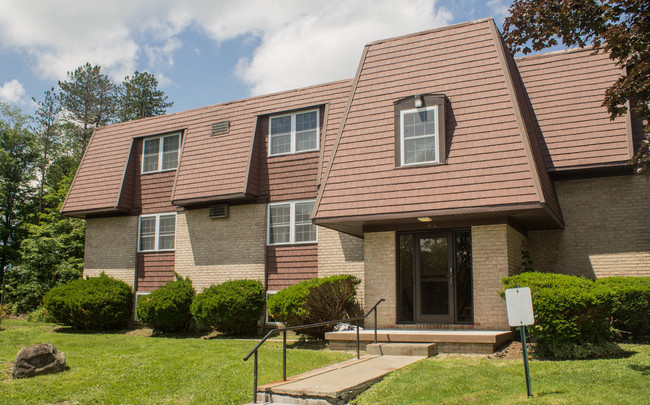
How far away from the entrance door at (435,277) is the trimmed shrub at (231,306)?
5.34 m

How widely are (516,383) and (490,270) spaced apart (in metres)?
4.54

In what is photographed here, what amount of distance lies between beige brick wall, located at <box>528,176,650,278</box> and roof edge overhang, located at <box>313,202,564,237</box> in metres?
0.57

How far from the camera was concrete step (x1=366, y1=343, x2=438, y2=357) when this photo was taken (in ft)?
35.3

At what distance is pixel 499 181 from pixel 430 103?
275 cm

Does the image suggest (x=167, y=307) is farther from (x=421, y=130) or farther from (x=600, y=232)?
(x=600, y=232)

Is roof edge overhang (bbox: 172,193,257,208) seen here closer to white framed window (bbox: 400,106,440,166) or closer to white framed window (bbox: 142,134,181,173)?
white framed window (bbox: 142,134,181,173)

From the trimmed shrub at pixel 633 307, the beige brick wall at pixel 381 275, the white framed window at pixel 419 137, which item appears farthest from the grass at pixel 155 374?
the trimmed shrub at pixel 633 307

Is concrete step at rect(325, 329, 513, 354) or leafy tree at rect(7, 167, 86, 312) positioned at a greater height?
leafy tree at rect(7, 167, 86, 312)

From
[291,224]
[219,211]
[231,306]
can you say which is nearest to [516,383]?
[231,306]

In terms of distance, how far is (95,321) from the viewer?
735 inches

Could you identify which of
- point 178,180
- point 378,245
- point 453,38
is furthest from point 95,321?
point 453,38

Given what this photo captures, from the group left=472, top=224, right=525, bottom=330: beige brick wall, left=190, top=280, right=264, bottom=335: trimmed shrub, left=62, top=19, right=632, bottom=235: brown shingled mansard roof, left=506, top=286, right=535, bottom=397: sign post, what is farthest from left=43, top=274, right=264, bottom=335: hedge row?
left=506, top=286, right=535, bottom=397: sign post

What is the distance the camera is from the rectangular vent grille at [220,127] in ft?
62.7

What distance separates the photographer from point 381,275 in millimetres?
13492
